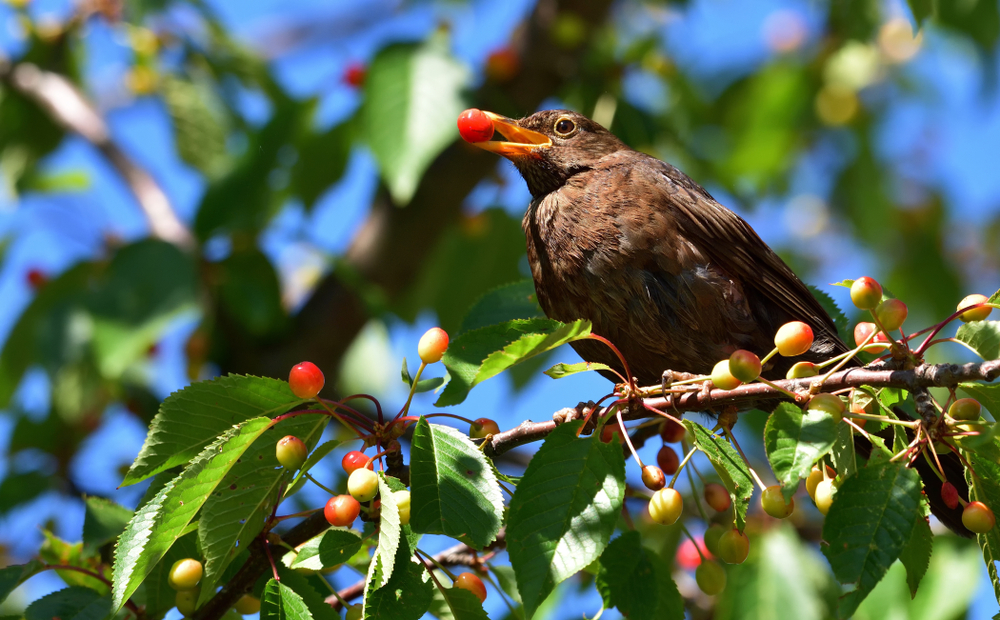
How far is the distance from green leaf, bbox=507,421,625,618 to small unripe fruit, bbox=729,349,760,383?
291 mm

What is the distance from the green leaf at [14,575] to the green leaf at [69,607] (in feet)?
0.23

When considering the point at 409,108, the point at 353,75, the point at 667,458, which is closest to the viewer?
the point at 667,458

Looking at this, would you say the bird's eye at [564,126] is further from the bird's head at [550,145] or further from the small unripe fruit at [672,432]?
the small unripe fruit at [672,432]

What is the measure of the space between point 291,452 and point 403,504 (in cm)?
27

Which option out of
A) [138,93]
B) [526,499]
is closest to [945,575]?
[526,499]

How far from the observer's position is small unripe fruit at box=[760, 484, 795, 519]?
6.22ft

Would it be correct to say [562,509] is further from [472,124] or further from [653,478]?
[472,124]

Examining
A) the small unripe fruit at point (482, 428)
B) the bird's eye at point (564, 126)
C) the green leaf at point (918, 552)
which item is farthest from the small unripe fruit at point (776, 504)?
the bird's eye at point (564, 126)

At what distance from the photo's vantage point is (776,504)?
1.92 metres

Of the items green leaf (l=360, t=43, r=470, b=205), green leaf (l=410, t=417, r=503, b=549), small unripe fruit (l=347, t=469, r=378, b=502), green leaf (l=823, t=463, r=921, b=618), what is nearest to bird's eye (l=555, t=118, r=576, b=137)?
green leaf (l=360, t=43, r=470, b=205)

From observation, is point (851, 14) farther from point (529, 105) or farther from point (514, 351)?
point (514, 351)

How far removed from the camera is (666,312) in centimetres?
306

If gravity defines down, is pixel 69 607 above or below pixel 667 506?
below

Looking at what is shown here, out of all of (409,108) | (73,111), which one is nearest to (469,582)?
(409,108)
